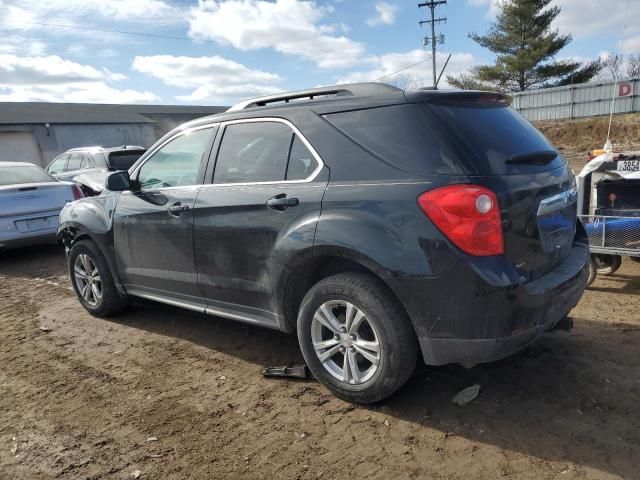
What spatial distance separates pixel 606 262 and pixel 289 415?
391 cm

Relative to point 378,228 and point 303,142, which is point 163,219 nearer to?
point 303,142

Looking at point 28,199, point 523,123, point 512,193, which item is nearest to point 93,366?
point 512,193

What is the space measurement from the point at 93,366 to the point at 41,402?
1.74 ft

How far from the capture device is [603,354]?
3512 mm

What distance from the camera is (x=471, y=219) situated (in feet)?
8.22

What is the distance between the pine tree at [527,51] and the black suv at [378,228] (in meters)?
36.2

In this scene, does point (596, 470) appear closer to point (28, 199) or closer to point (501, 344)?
point (501, 344)

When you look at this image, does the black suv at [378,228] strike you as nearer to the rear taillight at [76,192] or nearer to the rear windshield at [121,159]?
the rear taillight at [76,192]

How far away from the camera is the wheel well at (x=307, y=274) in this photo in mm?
3015

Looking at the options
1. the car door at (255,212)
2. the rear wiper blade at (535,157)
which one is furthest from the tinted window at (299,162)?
the rear wiper blade at (535,157)

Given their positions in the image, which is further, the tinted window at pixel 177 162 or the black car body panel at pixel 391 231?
the tinted window at pixel 177 162

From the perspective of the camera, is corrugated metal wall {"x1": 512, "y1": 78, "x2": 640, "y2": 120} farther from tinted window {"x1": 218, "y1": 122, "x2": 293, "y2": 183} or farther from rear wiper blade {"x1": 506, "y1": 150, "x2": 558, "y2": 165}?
tinted window {"x1": 218, "y1": 122, "x2": 293, "y2": 183}

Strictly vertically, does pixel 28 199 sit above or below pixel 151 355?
above

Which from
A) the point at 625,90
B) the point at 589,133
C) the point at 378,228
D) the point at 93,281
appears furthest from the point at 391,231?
the point at 589,133
